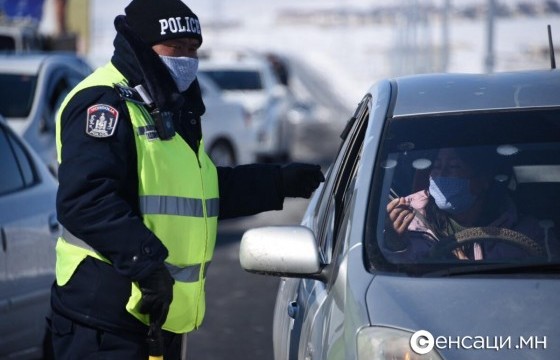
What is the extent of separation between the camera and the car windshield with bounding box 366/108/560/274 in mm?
4020

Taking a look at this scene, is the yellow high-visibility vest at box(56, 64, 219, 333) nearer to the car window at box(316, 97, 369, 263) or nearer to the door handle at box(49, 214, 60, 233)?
the car window at box(316, 97, 369, 263)

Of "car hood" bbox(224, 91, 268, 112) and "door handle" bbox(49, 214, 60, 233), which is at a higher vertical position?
"door handle" bbox(49, 214, 60, 233)

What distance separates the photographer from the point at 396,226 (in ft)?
13.5

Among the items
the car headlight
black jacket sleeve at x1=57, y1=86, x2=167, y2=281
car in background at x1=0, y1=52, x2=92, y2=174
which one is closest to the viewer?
the car headlight

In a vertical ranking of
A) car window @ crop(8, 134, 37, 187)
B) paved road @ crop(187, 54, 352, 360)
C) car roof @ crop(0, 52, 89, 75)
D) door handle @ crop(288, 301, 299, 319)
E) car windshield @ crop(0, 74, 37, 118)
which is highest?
door handle @ crop(288, 301, 299, 319)

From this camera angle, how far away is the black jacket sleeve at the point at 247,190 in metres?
5.05

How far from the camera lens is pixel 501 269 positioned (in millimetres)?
3857

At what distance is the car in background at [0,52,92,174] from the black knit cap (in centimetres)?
Result: 794

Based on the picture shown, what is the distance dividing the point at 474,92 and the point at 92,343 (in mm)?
1457

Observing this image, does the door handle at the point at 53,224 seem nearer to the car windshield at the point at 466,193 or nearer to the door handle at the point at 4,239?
the door handle at the point at 4,239

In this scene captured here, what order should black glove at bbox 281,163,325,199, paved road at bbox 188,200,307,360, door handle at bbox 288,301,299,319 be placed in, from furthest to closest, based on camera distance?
1. paved road at bbox 188,200,307,360
2. black glove at bbox 281,163,325,199
3. door handle at bbox 288,301,299,319

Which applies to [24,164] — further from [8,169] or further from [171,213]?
[171,213]

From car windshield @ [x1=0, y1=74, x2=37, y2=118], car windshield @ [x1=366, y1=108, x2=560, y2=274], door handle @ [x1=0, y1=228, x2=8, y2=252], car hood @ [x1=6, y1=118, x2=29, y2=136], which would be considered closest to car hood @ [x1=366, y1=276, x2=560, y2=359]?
car windshield @ [x1=366, y1=108, x2=560, y2=274]

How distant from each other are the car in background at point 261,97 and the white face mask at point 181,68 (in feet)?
54.1
